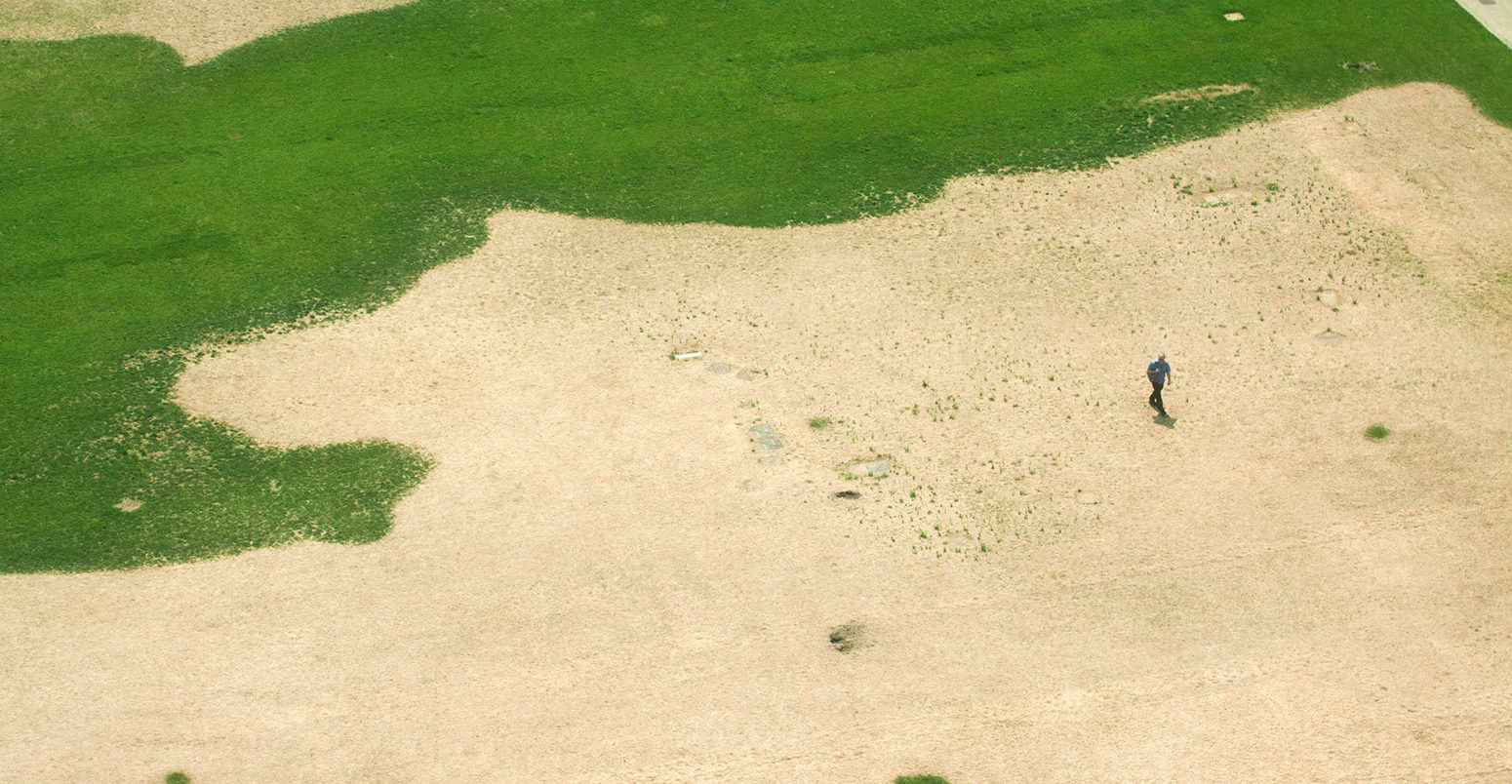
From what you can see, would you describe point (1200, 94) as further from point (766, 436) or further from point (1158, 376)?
point (766, 436)

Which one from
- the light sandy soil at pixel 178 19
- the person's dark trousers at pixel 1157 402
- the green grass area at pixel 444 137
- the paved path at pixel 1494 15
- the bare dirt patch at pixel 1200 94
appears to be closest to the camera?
the person's dark trousers at pixel 1157 402

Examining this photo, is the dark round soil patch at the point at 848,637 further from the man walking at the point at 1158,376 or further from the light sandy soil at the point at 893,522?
the man walking at the point at 1158,376

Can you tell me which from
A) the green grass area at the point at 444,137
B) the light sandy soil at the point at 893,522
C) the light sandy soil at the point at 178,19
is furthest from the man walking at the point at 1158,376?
the light sandy soil at the point at 178,19

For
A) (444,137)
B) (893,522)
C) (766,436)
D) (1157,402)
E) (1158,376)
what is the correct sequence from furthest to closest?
(444,137), (1157,402), (766,436), (1158,376), (893,522)

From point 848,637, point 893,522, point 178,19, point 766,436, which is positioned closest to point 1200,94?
point 766,436

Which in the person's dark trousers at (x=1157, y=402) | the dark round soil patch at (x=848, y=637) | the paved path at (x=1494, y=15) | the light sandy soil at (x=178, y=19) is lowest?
the dark round soil patch at (x=848, y=637)

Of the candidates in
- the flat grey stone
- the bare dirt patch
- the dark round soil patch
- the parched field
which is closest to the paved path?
the parched field

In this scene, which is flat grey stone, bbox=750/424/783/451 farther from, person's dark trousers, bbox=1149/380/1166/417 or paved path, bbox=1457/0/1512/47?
paved path, bbox=1457/0/1512/47
